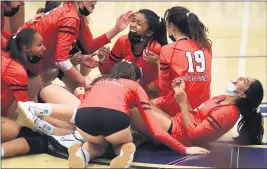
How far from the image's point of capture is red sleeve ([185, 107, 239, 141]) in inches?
111

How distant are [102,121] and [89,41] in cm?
127

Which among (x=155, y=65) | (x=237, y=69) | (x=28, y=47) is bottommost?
(x=237, y=69)

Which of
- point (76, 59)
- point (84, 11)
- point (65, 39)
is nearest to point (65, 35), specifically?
point (65, 39)

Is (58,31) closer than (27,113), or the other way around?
(27,113)

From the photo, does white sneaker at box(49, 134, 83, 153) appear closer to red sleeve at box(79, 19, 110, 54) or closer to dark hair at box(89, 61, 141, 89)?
dark hair at box(89, 61, 141, 89)

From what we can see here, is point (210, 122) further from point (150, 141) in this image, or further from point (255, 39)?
point (255, 39)

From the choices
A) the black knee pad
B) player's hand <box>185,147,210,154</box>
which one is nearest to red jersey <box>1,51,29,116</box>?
the black knee pad

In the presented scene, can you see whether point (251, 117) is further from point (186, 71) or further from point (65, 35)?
point (65, 35)

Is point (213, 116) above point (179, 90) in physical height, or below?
below

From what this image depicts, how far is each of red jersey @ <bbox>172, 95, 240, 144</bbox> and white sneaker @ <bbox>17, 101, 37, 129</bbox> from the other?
2.80 feet

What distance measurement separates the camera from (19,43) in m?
2.92

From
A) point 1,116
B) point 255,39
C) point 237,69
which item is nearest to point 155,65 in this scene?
point 1,116

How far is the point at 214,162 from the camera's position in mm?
2666

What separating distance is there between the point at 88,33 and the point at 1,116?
108 cm
